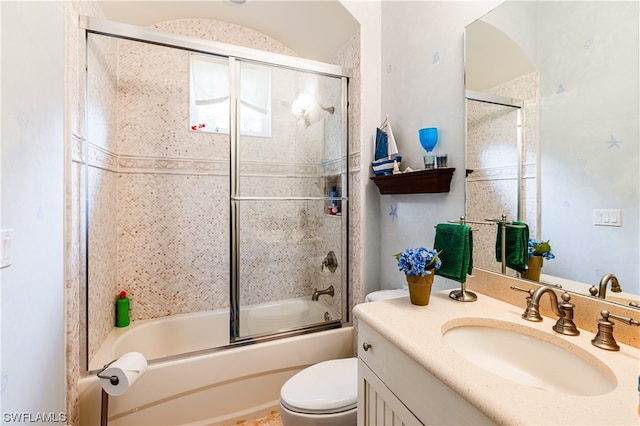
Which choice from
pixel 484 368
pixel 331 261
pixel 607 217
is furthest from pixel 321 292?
pixel 607 217

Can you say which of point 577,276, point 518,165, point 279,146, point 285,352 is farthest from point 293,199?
point 577,276

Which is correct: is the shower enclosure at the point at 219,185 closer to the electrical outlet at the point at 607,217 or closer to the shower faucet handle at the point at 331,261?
the shower faucet handle at the point at 331,261

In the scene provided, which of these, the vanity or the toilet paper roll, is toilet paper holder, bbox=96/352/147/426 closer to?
the toilet paper roll

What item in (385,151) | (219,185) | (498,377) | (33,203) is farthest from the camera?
(219,185)

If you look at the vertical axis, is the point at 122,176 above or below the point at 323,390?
above

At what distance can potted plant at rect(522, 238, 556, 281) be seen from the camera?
960 millimetres

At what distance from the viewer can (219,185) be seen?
227 centimetres

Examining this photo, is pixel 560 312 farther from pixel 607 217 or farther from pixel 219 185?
pixel 219 185

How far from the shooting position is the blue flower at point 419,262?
3.32ft

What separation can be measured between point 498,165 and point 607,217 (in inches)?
15.7

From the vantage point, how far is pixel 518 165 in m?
1.04

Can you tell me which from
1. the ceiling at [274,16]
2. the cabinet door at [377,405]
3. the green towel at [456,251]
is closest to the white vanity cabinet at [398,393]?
the cabinet door at [377,405]

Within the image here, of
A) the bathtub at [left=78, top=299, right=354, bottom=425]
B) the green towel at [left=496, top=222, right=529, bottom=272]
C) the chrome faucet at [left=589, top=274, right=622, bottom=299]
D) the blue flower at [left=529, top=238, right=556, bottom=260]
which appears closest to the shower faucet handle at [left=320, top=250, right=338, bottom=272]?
the bathtub at [left=78, top=299, right=354, bottom=425]

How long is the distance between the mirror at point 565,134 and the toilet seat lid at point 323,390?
A: 0.81 m
